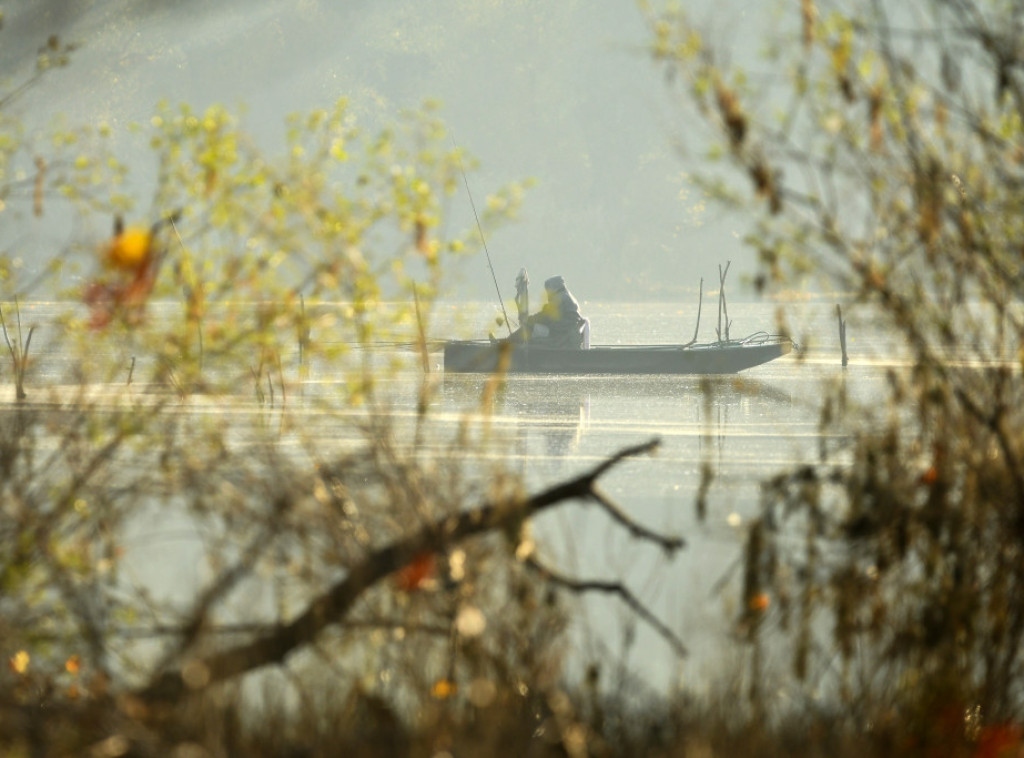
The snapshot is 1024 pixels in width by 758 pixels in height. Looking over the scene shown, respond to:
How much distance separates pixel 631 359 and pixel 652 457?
53.9 ft

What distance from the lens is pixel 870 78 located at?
4.21m

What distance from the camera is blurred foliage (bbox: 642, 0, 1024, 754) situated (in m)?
4.16

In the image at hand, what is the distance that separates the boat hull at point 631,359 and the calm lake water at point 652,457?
13.3 inches

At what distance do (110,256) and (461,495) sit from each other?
2.32 meters

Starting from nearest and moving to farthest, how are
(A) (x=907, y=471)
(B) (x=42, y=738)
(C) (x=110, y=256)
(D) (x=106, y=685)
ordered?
(B) (x=42, y=738) < (D) (x=106, y=685) < (A) (x=907, y=471) < (C) (x=110, y=256)

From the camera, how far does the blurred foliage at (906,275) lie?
13.6 ft

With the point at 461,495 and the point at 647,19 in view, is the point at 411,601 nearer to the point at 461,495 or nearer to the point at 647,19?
the point at 461,495

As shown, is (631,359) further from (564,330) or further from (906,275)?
(906,275)

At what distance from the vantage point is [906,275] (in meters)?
4.28

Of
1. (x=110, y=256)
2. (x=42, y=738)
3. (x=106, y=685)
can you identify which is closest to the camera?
(x=42, y=738)

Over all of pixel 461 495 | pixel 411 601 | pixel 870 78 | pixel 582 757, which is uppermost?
pixel 870 78

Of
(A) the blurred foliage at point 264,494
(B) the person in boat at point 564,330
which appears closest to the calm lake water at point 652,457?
(A) the blurred foliage at point 264,494

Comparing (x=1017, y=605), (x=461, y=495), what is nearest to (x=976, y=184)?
(x=1017, y=605)

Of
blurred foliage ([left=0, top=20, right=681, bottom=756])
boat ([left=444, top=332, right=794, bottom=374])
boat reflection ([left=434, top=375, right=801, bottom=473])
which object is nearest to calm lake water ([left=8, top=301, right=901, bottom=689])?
boat reflection ([left=434, top=375, right=801, bottom=473])
